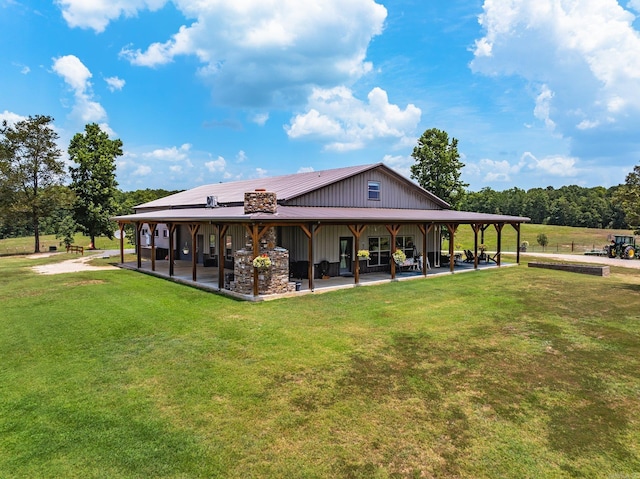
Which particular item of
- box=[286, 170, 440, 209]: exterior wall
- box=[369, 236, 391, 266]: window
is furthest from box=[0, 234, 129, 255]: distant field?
box=[369, 236, 391, 266]: window

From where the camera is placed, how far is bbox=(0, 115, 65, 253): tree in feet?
98.0

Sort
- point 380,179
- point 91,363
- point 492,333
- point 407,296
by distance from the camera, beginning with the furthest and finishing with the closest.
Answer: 1. point 380,179
2. point 407,296
3. point 492,333
4. point 91,363

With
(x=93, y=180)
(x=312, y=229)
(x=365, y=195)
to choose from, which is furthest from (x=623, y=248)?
(x=93, y=180)

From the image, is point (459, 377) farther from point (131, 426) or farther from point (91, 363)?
point (91, 363)

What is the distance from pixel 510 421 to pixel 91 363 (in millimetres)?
6897

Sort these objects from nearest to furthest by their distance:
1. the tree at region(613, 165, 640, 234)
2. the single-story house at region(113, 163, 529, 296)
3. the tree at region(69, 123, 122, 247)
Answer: the single-story house at region(113, 163, 529, 296), the tree at region(613, 165, 640, 234), the tree at region(69, 123, 122, 247)

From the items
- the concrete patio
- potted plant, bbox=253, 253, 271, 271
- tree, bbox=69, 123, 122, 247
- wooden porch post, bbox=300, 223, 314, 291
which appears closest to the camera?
potted plant, bbox=253, 253, 271, 271

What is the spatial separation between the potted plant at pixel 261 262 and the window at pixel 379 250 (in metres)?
7.33

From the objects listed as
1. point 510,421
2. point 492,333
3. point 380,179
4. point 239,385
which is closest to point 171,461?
point 239,385

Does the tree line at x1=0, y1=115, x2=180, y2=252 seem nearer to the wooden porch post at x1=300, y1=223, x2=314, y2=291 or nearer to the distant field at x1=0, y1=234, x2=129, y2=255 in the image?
the distant field at x1=0, y1=234, x2=129, y2=255

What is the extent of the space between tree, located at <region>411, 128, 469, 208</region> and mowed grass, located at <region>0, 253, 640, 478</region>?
61.1 ft

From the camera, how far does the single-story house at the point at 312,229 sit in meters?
13.2

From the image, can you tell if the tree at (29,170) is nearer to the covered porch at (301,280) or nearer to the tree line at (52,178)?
the tree line at (52,178)

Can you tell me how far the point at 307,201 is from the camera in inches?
696
